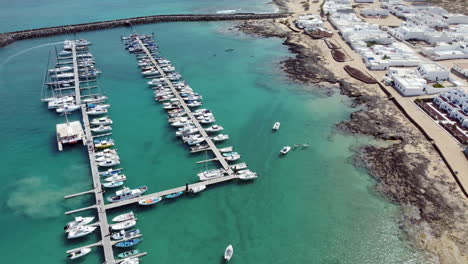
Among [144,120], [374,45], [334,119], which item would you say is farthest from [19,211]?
[374,45]

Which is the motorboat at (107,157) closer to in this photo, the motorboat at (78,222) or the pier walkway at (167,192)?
the pier walkway at (167,192)

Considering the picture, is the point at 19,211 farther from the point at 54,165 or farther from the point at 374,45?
the point at 374,45

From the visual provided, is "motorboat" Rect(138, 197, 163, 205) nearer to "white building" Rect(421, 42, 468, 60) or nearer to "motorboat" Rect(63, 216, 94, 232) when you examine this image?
"motorboat" Rect(63, 216, 94, 232)

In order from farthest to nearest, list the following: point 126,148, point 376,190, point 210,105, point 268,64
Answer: point 268,64, point 210,105, point 126,148, point 376,190

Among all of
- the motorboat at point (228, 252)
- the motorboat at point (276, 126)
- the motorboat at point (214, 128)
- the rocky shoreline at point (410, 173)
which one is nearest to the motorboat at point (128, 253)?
the motorboat at point (228, 252)

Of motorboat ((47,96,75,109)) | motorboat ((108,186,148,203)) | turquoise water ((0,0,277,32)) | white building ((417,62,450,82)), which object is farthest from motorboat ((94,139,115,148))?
turquoise water ((0,0,277,32))

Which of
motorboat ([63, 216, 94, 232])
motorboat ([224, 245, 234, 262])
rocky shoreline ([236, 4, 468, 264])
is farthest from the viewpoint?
motorboat ([63, 216, 94, 232])
